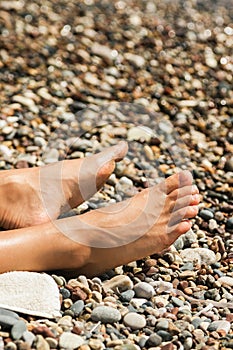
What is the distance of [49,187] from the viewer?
3.11m

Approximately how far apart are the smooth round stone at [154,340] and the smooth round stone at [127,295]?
0.27 metres

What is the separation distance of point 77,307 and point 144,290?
0.93 ft

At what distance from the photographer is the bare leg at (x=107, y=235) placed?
2695mm

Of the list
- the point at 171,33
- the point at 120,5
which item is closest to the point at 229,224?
the point at 171,33

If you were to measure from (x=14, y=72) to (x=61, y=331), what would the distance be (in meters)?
2.53

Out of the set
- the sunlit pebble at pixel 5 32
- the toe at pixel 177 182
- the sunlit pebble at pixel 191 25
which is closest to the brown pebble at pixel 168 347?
the toe at pixel 177 182

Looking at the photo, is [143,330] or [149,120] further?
[149,120]

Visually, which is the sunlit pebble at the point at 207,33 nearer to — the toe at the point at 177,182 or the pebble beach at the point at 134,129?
the pebble beach at the point at 134,129

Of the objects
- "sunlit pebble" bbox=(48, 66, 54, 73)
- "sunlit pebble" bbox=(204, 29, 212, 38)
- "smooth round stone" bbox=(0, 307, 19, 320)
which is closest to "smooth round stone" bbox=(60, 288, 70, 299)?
"smooth round stone" bbox=(0, 307, 19, 320)

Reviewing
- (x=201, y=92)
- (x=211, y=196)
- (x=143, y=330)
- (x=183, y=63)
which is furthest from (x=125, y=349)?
(x=183, y=63)

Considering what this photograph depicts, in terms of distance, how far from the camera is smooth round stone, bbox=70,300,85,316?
2.54 metres

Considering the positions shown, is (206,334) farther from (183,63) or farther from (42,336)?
(183,63)

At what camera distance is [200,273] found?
2.93 m

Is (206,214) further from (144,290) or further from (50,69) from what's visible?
(50,69)
